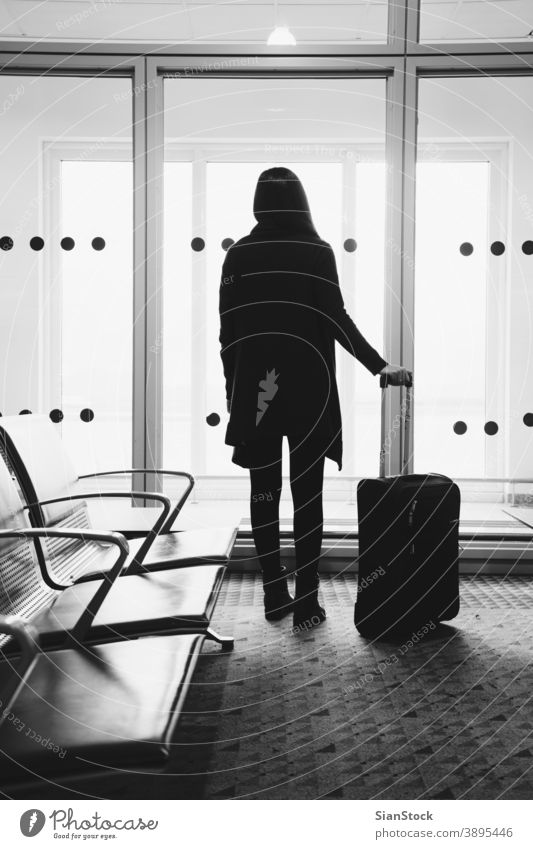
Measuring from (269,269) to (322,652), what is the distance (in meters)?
1.27

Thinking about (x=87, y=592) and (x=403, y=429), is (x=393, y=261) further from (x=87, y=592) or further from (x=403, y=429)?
(x=87, y=592)

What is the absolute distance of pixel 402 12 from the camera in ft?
11.3

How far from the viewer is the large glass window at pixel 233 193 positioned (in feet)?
11.7

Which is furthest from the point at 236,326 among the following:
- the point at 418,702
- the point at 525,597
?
the point at 525,597

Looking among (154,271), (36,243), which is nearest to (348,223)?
(154,271)

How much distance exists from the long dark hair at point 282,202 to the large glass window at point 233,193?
3.69 feet

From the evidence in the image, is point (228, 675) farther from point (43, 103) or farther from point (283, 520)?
point (43, 103)

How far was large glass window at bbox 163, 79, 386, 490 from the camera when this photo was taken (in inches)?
141

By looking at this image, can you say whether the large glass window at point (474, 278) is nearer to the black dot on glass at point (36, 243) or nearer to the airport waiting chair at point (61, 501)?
the airport waiting chair at point (61, 501)

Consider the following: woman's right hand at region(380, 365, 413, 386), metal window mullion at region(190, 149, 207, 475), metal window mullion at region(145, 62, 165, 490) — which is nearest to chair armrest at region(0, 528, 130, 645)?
woman's right hand at region(380, 365, 413, 386)

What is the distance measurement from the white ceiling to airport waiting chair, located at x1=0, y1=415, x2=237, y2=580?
217 cm

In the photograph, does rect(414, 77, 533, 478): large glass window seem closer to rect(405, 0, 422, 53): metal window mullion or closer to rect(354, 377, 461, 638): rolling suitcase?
rect(405, 0, 422, 53): metal window mullion

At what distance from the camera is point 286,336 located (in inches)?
99.9

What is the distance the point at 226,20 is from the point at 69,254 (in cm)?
131
